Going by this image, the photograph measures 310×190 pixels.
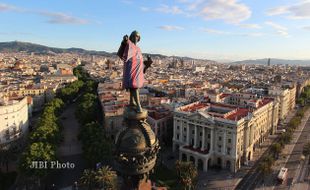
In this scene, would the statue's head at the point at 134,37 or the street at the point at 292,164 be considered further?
the street at the point at 292,164

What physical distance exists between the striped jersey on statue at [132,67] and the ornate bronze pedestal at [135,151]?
1.20m

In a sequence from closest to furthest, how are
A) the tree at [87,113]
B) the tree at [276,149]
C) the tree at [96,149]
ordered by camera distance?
the tree at [96,149] < the tree at [276,149] < the tree at [87,113]

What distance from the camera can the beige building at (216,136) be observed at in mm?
69312

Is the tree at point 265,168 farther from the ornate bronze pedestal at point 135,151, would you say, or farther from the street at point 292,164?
the ornate bronze pedestal at point 135,151

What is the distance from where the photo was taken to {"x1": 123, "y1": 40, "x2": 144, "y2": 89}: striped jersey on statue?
1270cm

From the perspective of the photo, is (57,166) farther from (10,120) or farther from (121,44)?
(121,44)

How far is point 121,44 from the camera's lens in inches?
499

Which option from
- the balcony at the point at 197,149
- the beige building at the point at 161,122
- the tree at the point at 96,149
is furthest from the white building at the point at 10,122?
the balcony at the point at 197,149

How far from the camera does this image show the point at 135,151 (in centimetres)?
1232

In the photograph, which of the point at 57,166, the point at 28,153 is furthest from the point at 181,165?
the point at 28,153

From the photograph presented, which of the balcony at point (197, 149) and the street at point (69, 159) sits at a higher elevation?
the balcony at point (197, 149)

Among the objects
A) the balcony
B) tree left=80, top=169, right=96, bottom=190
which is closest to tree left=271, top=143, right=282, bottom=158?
the balcony

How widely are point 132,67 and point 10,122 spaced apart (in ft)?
256

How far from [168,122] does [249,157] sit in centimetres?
2493
